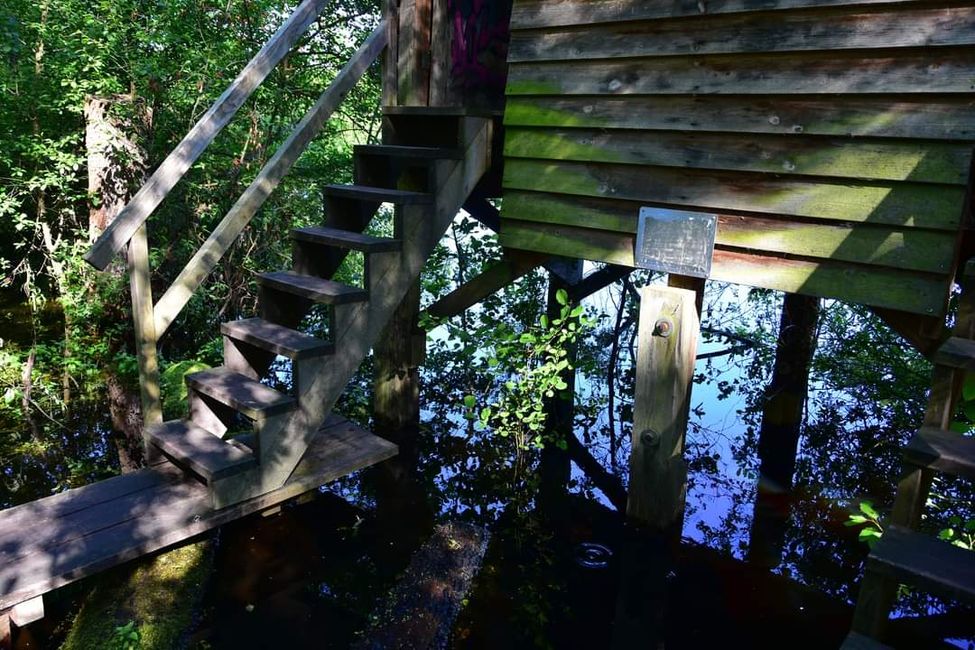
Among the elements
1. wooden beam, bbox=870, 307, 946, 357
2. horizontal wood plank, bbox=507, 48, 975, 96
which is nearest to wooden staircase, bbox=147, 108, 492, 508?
horizontal wood plank, bbox=507, 48, 975, 96

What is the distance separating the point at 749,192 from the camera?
10.8 feet

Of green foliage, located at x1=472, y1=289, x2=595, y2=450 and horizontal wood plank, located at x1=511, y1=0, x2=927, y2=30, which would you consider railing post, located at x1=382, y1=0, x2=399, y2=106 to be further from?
green foliage, located at x1=472, y1=289, x2=595, y2=450

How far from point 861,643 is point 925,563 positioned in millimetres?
329

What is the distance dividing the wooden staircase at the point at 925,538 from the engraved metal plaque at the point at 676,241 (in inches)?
51.4

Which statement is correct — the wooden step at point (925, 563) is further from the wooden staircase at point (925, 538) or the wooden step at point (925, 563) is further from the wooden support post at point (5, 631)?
the wooden support post at point (5, 631)

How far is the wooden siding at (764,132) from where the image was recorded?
2.81m

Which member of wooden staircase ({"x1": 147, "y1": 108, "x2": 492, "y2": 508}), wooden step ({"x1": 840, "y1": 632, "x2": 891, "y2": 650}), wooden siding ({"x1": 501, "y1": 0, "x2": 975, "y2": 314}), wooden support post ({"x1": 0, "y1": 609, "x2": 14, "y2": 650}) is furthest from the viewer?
wooden staircase ({"x1": 147, "y1": 108, "x2": 492, "y2": 508})

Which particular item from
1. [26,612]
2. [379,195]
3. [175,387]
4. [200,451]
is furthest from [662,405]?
[175,387]

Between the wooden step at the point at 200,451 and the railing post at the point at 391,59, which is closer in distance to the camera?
the wooden step at the point at 200,451

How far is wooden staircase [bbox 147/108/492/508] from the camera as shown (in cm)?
335

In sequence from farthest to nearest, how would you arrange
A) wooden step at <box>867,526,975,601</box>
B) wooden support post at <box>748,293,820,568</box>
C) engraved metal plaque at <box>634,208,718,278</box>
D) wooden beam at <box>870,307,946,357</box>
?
wooden support post at <box>748,293,820,568</box>
engraved metal plaque at <box>634,208,718,278</box>
wooden beam at <box>870,307,946,357</box>
wooden step at <box>867,526,975,601</box>

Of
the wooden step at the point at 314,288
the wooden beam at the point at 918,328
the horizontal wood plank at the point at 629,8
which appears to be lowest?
the wooden step at the point at 314,288

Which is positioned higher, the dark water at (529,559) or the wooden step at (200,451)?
the wooden step at (200,451)

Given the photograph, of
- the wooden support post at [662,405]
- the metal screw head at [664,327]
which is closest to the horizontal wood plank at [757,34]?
the wooden support post at [662,405]
